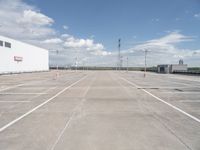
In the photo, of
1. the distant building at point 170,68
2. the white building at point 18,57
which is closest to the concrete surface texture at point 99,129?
the white building at point 18,57

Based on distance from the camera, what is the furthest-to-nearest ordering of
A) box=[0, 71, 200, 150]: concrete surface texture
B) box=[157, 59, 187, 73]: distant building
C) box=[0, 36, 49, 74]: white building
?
box=[157, 59, 187, 73]: distant building < box=[0, 36, 49, 74]: white building < box=[0, 71, 200, 150]: concrete surface texture

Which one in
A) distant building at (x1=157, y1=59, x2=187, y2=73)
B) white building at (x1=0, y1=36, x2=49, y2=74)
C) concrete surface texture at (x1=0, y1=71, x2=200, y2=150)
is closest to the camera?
concrete surface texture at (x1=0, y1=71, x2=200, y2=150)

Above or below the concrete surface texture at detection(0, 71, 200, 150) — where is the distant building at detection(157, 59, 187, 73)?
above

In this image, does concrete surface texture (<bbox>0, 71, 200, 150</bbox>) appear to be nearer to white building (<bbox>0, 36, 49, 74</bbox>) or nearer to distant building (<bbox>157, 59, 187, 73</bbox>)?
white building (<bbox>0, 36, 49, 74</bbox>)

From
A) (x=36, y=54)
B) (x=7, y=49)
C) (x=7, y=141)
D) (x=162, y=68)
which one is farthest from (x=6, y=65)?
(x=162, y=68)

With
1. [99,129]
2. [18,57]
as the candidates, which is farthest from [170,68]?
[99,129]

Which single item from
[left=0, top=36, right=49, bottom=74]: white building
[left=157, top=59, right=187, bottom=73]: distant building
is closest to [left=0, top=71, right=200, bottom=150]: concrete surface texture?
[left=0, top=36, right=49, bottom=74]: white building

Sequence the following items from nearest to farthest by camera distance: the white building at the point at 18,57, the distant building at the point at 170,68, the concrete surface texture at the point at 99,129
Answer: the concrete surface texture at the point at 99,129
the white building at the point at 18,57
the distant building at the point at 170,68

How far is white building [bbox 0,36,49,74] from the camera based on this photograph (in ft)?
182

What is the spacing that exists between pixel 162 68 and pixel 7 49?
60.9 metres

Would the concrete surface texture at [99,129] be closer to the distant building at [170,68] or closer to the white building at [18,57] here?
the white building at [18,57]

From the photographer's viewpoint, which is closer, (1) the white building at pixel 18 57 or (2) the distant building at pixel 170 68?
(1) the white building at pixel 18 57

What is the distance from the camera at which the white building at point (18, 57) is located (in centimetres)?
5559

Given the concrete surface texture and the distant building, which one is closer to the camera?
the concrete surface texture
